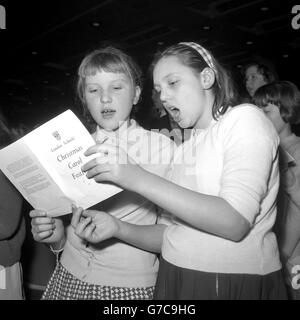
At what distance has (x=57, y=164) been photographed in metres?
0.86

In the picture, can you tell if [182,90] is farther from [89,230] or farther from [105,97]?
[89,230]

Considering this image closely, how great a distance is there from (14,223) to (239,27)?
508 cm

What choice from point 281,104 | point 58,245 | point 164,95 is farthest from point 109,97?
point 281,104

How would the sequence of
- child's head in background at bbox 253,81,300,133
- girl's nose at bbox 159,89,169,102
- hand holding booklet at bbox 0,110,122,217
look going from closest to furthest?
1. hand holding booklet at bbox 0,110,122,217
2. girl's nose at bbox 159,89,169,102
3. child's head in background at bbox 253,81,300,133

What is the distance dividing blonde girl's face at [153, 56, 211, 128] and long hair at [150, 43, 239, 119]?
0.02m

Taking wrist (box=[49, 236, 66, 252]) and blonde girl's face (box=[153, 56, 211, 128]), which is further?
wrist (box=[49, 236, 66, 252])

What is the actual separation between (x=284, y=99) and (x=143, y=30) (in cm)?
428

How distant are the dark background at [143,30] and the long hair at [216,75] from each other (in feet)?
9.96

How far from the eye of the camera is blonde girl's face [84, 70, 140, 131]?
Answer: 1.11m

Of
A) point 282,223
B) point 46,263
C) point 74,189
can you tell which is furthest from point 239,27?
point 74,189

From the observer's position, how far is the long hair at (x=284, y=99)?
177 centimetres

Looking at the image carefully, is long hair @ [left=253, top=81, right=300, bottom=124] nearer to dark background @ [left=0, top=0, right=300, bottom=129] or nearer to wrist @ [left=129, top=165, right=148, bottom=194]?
wrist @ [left=129, top=165, right=148, bottom=194]

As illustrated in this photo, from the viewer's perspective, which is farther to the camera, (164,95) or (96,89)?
(96,89)

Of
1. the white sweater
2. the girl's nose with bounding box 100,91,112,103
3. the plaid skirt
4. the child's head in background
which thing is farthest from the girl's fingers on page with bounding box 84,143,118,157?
the child's head in background
